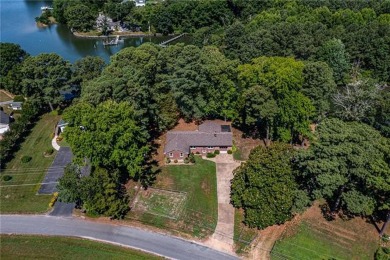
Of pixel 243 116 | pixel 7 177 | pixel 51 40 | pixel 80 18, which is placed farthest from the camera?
pixel 80 18

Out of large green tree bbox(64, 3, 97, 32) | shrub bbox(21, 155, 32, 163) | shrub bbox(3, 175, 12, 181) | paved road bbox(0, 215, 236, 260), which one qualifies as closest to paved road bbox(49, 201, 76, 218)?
paved road bbox(0, 215, 236, 260)

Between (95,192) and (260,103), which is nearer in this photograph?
(95,192)

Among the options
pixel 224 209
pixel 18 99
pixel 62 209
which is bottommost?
pixel 224 209

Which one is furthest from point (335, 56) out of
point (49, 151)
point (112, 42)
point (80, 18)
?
point (80, 18)

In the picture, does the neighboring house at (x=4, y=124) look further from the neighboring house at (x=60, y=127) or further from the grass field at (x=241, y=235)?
the grass field at (x=241, y=235)

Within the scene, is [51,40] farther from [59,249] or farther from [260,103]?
[59,249]

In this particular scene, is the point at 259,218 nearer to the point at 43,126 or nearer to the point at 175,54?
the point at 175,54

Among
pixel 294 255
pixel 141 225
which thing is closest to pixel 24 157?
pixel 141 225

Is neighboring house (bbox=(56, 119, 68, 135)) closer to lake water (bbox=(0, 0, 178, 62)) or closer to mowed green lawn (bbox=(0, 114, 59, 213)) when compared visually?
mowed green lawn (bbox=(0, 114, 59, 213))
